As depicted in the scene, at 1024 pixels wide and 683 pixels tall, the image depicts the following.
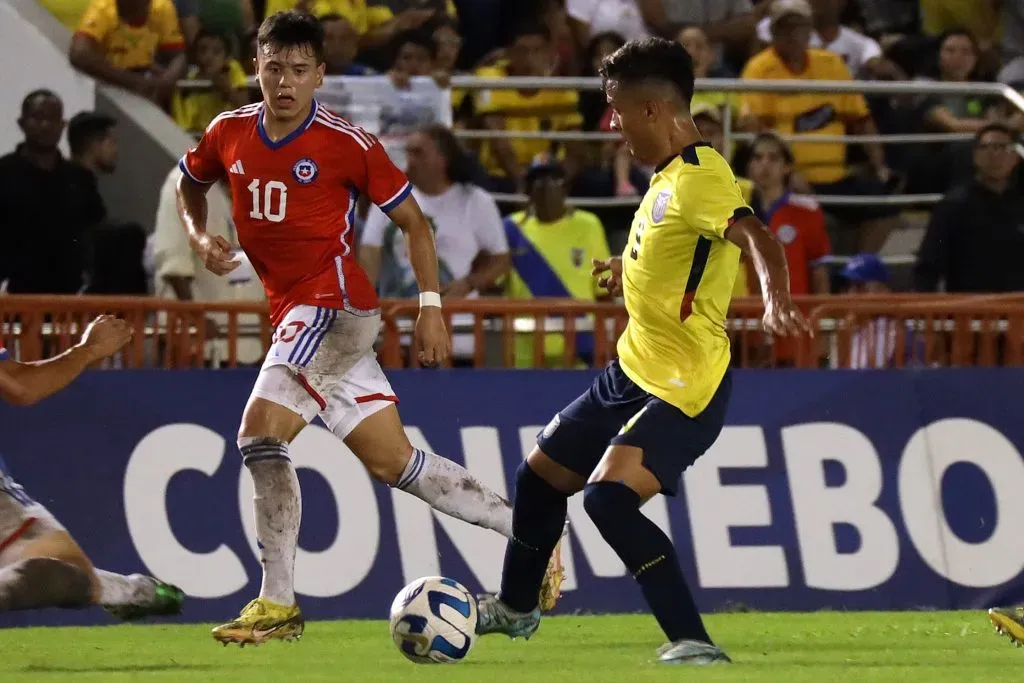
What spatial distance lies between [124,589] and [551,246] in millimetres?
5519

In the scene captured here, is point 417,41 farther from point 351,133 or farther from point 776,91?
point 351,133

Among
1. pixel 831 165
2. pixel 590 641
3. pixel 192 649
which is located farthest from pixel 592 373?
pixel 831 165

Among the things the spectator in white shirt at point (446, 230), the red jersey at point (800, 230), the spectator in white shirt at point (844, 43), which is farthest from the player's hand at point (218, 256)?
the spectator in white shirt at point (844, 43)

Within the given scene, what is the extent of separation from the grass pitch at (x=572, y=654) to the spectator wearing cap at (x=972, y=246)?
390 cm

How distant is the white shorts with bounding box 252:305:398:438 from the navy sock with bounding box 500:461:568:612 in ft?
3.14

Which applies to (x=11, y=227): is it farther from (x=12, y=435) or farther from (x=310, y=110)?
(x=310, y=110)

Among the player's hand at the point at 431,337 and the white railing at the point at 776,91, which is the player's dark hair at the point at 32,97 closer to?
the white railing at the point at 776,91

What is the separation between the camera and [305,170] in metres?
8.37

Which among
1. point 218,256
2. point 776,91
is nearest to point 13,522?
point 218,256

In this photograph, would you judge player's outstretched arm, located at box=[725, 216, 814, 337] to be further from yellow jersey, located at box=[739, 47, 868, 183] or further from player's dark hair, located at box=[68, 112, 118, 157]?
yellow jersey, located at box=[739, 47, 868, 183]

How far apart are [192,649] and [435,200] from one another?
15.6 feet

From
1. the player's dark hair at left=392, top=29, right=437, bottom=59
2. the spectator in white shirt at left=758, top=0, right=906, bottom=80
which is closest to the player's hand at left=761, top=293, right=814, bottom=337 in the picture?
the player's dark hair at left=392, top=29, right=437, bottom=59

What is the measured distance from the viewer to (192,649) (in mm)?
8578

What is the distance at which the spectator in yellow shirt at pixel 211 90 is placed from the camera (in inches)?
567
